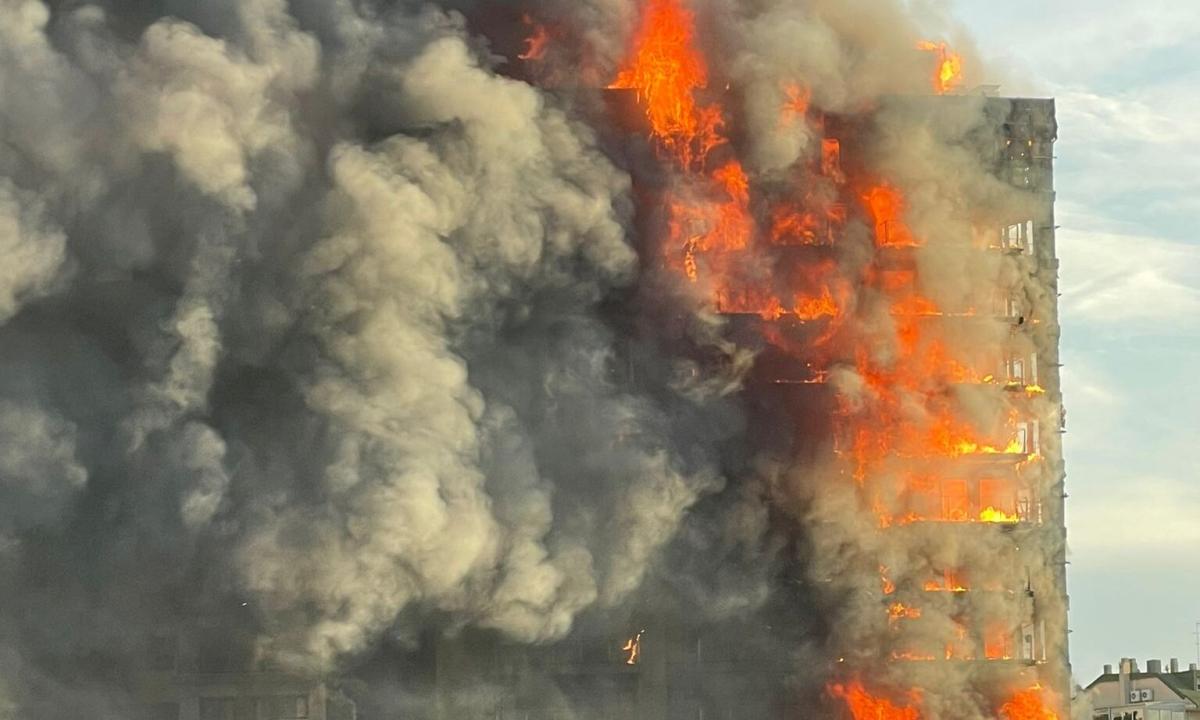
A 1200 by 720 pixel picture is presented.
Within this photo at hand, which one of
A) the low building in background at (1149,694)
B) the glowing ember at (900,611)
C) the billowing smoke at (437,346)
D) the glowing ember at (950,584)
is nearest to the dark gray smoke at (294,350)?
the billowing smoke at (437,346)

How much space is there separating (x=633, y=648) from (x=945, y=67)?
23257 mm

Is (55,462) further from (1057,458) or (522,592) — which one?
(1057,458)

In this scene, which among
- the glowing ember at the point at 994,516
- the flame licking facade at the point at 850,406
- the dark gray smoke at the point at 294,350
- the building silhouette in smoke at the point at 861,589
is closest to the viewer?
the dark gray smoke at the point at 294,350

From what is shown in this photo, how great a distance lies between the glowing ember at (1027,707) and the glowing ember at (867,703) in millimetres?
3398

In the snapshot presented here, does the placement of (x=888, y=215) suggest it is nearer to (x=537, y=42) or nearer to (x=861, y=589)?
(x=861, y=589)

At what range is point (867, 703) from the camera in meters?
66.6

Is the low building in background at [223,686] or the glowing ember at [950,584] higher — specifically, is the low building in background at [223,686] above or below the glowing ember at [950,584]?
below

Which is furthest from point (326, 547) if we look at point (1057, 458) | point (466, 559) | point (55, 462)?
point (1057, 458)

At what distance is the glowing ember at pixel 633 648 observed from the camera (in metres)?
66.1

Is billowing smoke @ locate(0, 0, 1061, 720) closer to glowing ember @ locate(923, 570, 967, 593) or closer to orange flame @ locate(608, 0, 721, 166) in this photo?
orange flame @ locate(608, 0, 721, 166)

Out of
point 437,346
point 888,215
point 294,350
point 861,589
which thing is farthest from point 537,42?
point 861,589

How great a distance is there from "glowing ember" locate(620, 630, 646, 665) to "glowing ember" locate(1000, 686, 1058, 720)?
12.6m

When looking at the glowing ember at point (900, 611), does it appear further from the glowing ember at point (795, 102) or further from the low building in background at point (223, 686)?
the low building in background at point (223, 686)

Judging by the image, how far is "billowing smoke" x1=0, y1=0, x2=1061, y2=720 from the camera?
5609 cm
